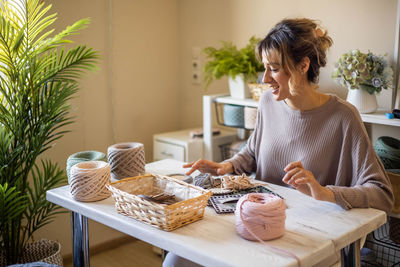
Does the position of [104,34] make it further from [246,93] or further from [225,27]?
[246,93]

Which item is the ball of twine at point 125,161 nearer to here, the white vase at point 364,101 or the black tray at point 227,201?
the black tray at point 227,201

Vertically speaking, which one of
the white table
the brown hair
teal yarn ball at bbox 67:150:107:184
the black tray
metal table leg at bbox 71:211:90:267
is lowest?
metal table leg at bbox 71:211:90:267

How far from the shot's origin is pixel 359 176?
1645 mm

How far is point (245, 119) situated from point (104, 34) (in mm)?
1121

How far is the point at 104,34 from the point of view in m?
2.94

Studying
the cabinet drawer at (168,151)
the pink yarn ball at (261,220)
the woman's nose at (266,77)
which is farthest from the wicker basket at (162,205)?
the cabinet drawer at (168,151)

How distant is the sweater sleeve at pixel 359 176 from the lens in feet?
4.87

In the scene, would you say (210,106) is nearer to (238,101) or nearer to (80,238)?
(238,101)

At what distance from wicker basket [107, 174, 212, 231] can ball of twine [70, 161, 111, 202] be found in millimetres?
58

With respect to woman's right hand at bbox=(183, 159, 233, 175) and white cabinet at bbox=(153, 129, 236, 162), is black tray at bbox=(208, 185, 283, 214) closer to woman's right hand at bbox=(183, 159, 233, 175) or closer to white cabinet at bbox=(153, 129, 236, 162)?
woman's right hand at bbox=(183, 159, 233, 175)

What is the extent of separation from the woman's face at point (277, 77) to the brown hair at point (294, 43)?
2cm

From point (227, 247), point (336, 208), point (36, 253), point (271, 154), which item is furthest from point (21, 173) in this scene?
point (336, 208)

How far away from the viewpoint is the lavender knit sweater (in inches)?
61.6

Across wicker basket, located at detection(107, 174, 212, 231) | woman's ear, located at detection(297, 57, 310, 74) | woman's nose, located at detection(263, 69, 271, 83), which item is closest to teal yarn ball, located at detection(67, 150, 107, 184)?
wicker basket, located at detection(107, 174, 212, 231)
